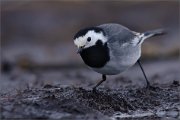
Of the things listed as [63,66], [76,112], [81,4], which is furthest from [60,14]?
[76,112]

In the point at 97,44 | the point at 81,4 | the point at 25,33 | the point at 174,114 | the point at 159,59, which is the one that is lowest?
the point at 174,114

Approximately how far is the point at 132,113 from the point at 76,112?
2.74ft

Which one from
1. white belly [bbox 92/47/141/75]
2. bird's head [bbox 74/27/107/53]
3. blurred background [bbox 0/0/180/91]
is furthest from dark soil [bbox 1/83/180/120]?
blurred background [bbox 0/0/180/91]

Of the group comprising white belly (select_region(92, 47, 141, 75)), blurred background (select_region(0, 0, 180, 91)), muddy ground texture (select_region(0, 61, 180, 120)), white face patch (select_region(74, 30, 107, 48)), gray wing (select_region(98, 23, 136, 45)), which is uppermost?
blurred background (select_region(0, 0, 180, 91))

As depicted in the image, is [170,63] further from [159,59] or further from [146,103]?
[146,103]

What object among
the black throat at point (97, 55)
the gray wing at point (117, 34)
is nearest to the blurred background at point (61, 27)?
the gray wing at point (117, 34)

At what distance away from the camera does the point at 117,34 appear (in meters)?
7.88

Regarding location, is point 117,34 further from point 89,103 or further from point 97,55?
point 89,103

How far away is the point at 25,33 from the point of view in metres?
16.3

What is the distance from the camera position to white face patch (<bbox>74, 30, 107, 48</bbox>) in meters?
7.37

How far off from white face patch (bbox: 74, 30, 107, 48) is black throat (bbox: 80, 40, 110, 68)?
0.05 metres

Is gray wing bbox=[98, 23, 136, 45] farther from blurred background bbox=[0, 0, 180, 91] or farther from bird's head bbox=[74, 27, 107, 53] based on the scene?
blurred background bbox=[0, 0, 180, 91]

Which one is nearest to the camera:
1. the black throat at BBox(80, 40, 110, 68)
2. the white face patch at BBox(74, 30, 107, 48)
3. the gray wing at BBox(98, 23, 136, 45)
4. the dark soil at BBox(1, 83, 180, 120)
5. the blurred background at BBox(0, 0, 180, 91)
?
the dark soil at BBox(1, 83, 180, 120)

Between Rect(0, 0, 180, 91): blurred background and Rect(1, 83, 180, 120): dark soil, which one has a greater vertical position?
Rect(0, 0, 180, 91): blurred background
